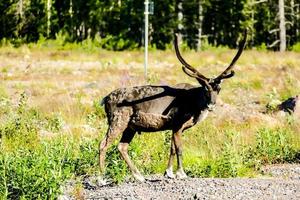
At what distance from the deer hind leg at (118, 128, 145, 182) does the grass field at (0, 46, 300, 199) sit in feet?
0.47

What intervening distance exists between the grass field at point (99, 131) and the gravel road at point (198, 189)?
37 centimetres

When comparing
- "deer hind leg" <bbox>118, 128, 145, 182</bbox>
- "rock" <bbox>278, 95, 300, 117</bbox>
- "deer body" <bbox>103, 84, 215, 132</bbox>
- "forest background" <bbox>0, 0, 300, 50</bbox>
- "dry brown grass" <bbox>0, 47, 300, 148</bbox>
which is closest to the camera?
"deer hind leg" <bbox>118, 128, 145, 182</bbox>

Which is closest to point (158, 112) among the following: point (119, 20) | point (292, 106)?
point (292, 106)

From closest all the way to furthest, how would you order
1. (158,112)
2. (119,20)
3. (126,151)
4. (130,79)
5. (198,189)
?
(198,189)
(158,112)
(126,151)
(130,79)
(119,20)

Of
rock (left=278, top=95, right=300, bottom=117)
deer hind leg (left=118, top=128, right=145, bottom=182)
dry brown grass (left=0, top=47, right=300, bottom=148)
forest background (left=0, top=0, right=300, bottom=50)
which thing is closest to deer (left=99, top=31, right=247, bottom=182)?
deer hind leg (left=118, top=128, right=145, bottom=182)

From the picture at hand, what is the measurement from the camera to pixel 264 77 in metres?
23.8

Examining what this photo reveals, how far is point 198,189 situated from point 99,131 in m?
3.98

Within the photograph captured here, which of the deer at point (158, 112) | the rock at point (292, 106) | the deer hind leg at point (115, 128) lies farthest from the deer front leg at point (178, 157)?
the rock at point (292, 106)

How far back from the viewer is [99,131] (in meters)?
11.2

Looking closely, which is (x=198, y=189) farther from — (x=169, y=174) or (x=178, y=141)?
(x=178, y=141)

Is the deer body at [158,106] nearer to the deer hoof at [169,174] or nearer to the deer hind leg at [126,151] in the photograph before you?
the deer hind leg at [126,151]

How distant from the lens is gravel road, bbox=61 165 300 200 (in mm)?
7203

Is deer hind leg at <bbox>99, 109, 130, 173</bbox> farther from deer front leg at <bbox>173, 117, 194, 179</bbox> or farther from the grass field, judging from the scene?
deer front leg at <bbox>173, 117, 194, 179</bbox>

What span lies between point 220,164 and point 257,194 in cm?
176
